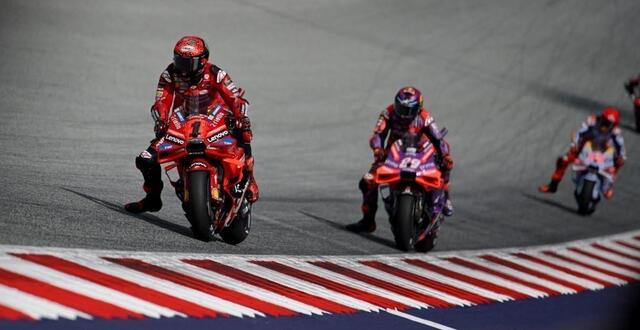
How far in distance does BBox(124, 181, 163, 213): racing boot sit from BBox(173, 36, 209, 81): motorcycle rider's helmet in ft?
4.23

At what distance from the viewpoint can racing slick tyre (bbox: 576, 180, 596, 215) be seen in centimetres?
1853

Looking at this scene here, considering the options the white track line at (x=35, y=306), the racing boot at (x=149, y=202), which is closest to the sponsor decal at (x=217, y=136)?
the racing boot at (x=149, y=202)

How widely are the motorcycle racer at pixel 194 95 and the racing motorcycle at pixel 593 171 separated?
30.5ft

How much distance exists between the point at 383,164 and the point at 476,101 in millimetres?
14824

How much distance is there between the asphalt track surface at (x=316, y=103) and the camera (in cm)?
1211

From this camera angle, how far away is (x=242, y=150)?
34.0ft

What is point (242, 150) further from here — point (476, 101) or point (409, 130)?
point (476, 101)

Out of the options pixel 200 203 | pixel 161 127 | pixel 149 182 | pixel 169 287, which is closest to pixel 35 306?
pixel 169 287

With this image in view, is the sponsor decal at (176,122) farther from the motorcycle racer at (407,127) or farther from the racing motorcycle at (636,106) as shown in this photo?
the racing motorcycle at (636,106)

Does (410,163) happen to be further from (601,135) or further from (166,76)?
(601,135)

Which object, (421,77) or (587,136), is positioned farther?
(421,77)

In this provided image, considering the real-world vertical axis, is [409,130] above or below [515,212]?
above

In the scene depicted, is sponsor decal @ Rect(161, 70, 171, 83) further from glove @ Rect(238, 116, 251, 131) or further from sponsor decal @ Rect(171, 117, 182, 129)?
glove @ Rect(238, 116, 251, 131)

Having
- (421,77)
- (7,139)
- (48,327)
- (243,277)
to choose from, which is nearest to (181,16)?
(421,77)
